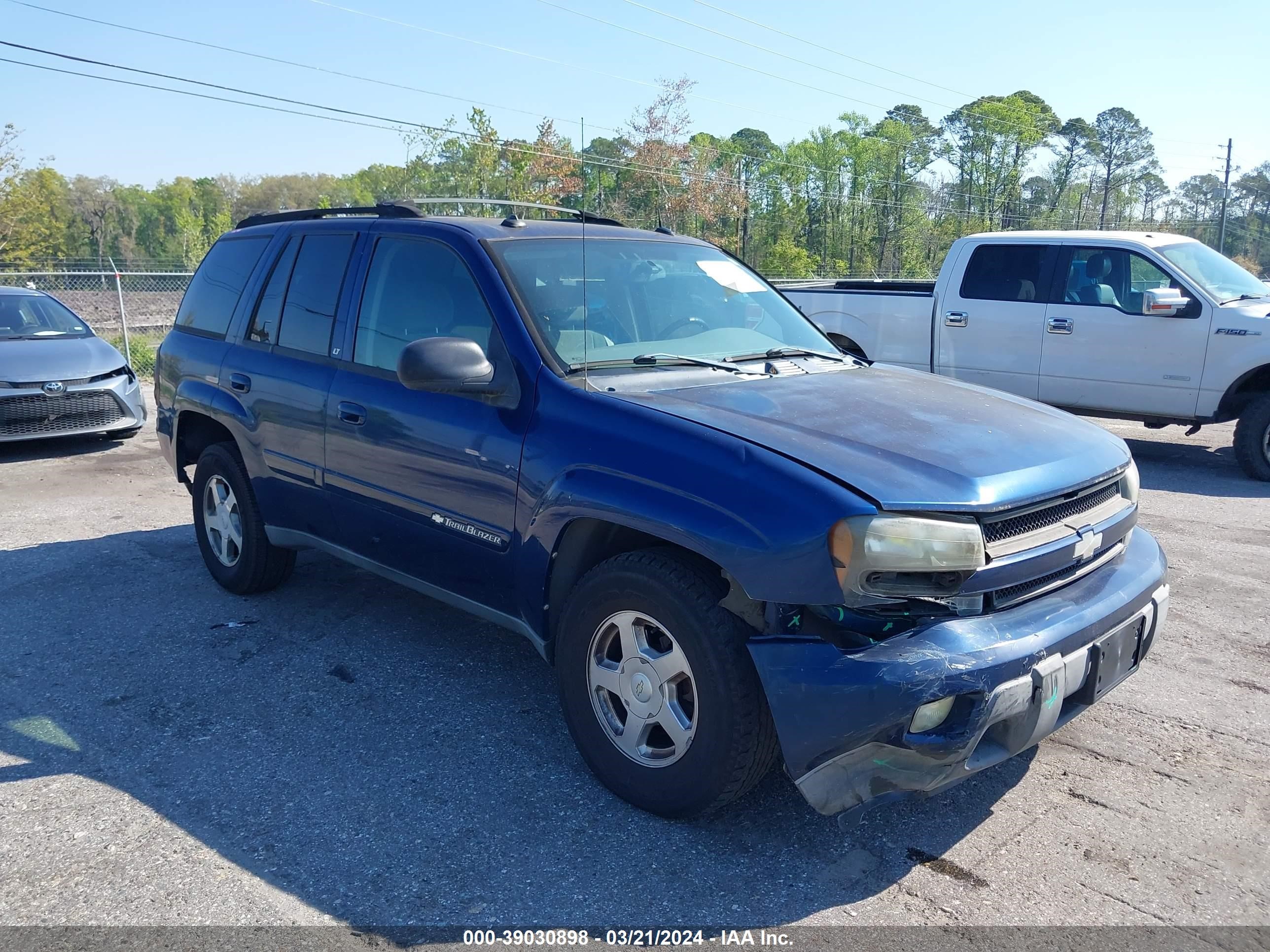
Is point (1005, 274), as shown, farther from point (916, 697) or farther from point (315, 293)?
point (916, 697)

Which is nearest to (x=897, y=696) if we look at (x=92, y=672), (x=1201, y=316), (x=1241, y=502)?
(x=92, y=672)

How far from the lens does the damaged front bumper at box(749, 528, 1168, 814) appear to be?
2510 mm

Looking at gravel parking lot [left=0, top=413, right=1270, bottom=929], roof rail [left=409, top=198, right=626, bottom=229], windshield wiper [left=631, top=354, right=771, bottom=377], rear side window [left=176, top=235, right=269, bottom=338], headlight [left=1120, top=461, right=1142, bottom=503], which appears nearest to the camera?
gravel parking lot [left=0, top=413, right=1270, bottom=929]

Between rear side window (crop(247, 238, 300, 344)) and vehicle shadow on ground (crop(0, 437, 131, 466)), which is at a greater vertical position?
rear side window (crop(247, 238, 300, 344))

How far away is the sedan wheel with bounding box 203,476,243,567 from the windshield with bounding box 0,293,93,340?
232 inches

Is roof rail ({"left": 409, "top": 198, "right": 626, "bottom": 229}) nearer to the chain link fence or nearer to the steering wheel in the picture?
the steering wheel

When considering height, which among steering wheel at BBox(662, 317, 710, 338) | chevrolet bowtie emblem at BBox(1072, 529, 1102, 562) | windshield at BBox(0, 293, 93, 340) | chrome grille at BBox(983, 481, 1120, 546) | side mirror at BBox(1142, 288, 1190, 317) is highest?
side mirror at BBox(1142, 288, 1190, 317)

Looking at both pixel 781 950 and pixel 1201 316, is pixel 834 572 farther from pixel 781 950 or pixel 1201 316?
pixel 1201 316

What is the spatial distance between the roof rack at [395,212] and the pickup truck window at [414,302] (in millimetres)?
244

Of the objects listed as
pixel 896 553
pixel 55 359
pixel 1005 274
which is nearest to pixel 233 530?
pixel 896 553

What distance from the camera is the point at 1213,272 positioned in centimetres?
877

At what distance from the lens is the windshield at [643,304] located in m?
3.68

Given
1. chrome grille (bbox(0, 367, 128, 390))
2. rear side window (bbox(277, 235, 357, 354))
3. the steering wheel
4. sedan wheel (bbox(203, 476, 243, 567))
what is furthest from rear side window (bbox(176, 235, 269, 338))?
chrome grille (bbox(0, 367, 128, 390))

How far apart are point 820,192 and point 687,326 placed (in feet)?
162
